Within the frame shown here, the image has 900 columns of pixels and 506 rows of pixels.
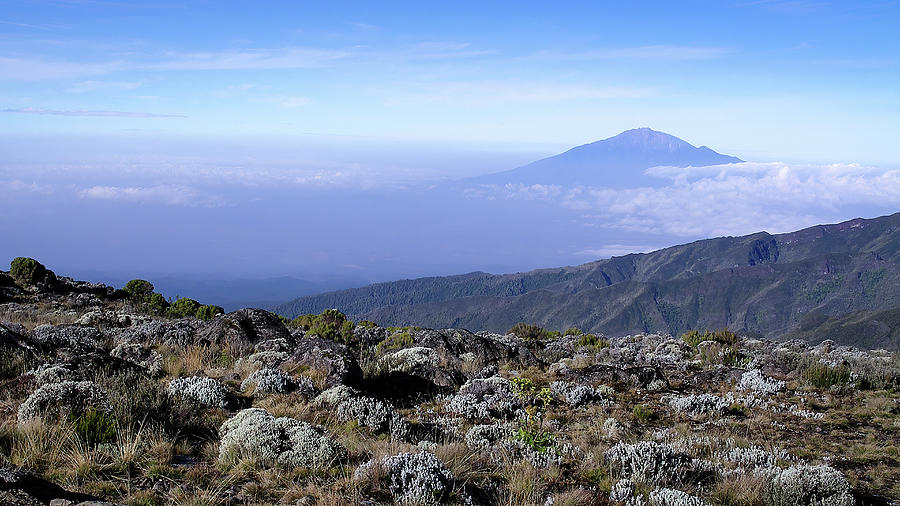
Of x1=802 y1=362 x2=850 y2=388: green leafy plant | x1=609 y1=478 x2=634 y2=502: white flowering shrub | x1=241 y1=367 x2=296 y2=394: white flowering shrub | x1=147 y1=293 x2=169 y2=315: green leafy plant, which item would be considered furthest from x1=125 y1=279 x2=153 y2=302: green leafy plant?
x1=802 y1=362 x2=850 y2=388: green leafy plant

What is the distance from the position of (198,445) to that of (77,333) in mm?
7402

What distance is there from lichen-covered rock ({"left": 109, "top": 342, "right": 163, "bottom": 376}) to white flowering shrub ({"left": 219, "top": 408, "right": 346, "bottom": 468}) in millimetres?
4337

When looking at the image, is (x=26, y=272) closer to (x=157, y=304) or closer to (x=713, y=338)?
(x=157, y=304)

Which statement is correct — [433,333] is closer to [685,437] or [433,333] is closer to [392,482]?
[685,437]

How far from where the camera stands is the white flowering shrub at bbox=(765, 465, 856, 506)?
517 centimetres

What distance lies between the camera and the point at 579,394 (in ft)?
30.2

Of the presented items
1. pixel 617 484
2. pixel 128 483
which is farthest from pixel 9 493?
pixel 617 484

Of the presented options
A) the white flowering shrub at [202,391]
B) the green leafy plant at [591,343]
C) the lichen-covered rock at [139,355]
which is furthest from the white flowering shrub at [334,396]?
the green leafy plant at [591,343]

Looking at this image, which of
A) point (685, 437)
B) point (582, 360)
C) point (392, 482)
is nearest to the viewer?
point (392, 482)

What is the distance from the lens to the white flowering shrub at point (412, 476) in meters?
4.56

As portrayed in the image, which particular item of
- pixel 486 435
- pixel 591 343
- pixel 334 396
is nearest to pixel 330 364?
pixel 334 396

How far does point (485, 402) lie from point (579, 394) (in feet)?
5.98

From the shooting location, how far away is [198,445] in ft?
18.8

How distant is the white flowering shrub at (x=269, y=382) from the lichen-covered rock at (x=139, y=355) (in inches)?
75.2
